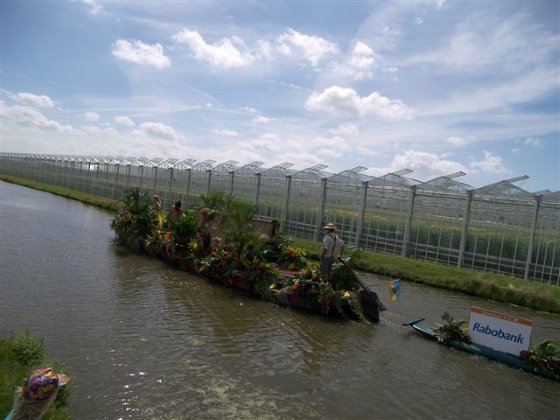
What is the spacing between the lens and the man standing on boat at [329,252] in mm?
11562

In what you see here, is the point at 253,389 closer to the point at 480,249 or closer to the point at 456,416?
the point at 456,416

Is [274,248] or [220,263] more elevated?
[274,248]

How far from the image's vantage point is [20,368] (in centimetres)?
577

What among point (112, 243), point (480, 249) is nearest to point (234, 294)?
point (112, 243)

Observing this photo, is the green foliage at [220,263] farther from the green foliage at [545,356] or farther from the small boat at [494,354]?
the green foliage at [545,356]

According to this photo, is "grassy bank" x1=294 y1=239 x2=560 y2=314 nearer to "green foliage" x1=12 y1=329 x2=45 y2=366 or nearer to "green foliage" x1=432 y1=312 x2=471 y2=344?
"green foliage" x1=432 y1=312 x2=471 y2=344

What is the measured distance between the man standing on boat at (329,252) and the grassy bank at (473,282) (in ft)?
6.57

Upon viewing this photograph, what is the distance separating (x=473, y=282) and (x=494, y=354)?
23.6ft

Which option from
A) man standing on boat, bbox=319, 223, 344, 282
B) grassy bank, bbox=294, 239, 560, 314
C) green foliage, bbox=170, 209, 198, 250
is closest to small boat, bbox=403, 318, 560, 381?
man standing on boat, bbox=319, 223, 344, 282

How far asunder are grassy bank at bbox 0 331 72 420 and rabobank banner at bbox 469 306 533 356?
7.62 meters

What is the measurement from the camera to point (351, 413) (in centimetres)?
654

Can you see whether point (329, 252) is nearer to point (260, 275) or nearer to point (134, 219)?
point (260, 275)

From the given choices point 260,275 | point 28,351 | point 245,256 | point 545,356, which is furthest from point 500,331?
point 28,351

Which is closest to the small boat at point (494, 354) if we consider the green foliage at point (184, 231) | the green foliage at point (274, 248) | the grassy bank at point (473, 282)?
the grassy bank at point (473, 282)
